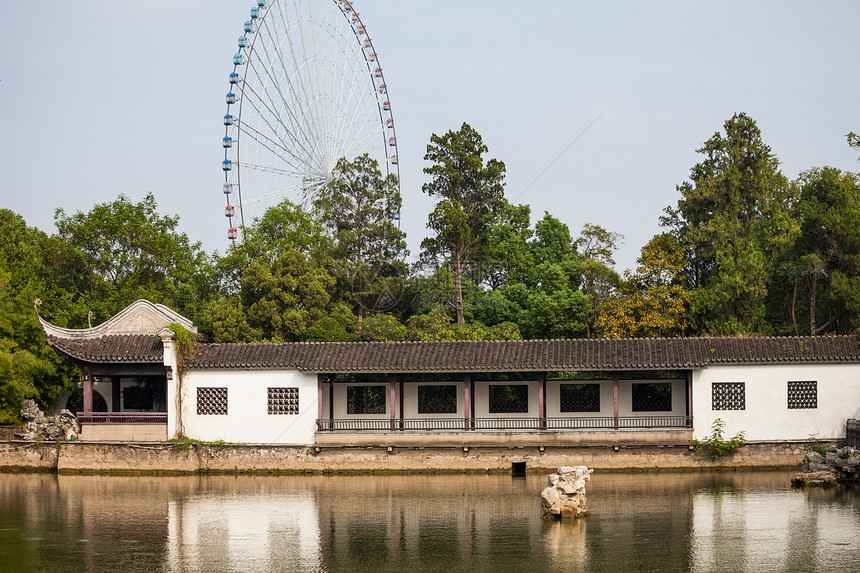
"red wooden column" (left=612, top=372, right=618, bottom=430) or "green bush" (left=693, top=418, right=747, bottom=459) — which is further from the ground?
"red wooden column" (left=612, top=372, right=618, bottom=430)

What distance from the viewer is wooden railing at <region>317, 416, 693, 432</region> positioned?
3056cm

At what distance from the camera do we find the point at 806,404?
3006 centimetres

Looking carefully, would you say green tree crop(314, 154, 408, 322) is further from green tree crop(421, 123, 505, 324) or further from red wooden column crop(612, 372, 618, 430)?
red wooden column crop(612, 372, 618, 430)

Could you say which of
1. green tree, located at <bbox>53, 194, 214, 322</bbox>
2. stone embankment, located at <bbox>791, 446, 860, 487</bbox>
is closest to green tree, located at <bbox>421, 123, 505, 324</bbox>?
green tree, located at <bbox>53, 194, 214, 322</bbox>

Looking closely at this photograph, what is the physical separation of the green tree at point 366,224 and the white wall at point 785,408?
67.9ft

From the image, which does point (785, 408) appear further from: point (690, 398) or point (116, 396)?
point (116, 396)

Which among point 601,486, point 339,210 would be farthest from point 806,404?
point 339,210

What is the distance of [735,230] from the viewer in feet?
133

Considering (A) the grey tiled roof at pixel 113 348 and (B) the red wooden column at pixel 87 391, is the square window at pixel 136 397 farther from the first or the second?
(A) the grey tiled roof at pixel 113 348

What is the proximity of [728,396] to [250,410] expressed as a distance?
15.4 metres

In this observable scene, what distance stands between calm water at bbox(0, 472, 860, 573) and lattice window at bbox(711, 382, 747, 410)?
2.70 meters

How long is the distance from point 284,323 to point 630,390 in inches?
632

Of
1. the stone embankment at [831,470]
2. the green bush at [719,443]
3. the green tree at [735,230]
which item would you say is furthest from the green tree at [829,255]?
the stone embankment at [831,470]

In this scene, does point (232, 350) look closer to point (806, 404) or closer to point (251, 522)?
point (251, 522)
